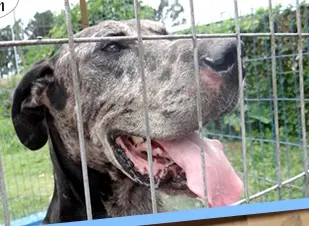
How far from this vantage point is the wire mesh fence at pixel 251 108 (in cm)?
82

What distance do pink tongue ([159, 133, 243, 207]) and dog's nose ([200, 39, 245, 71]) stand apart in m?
0.14

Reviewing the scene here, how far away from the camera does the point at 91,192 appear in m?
0.90

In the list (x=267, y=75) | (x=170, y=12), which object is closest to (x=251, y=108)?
(x=267, y=75)

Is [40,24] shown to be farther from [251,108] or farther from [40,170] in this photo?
[251,108]

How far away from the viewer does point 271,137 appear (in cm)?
140

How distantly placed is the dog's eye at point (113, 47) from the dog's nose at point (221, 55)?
8.0 inches

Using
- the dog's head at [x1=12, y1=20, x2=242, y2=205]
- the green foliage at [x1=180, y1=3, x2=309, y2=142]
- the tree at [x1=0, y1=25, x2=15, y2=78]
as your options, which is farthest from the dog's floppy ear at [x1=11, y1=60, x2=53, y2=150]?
the green foliage at [x1=180, y1=3, x2=309, y2=142]

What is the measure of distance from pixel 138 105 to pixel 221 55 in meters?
0.20

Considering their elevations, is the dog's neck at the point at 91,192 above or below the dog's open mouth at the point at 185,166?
below

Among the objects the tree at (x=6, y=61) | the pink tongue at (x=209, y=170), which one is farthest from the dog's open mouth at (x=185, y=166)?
the tree at (x=6, y=61)

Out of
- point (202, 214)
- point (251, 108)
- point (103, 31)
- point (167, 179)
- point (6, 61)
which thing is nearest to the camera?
point (202, 214)

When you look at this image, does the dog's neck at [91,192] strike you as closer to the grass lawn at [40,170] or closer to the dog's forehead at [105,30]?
the grass lawn at [40,170]

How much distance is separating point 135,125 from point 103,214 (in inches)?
7.4

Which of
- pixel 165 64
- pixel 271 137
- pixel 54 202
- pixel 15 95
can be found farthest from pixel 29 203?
pixel 271 137
